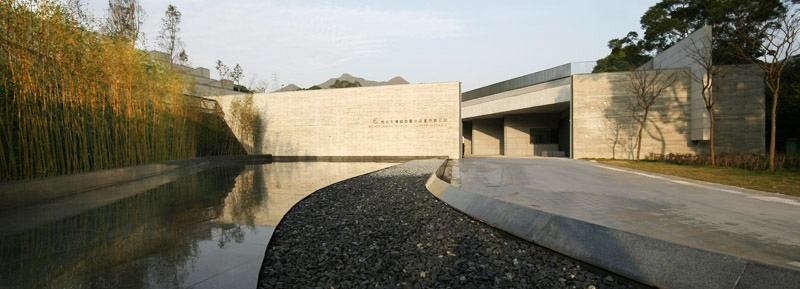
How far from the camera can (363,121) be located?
13.1 m

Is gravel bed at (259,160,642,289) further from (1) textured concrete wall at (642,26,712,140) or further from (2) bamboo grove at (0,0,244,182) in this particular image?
(1) textured concrete wall at (642,26,712,140)

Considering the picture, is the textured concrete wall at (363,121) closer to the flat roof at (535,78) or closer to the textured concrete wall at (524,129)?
the textured concrete wall at (524,129)

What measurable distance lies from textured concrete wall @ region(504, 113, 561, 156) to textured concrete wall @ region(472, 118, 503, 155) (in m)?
1.94

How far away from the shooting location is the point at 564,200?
3.17 m

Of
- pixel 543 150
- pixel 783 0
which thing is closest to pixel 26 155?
pixel 543 150

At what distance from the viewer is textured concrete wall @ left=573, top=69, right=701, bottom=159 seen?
11.2 metres

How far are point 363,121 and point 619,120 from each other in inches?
357

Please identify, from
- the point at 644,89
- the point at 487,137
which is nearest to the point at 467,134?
the point at 487,137

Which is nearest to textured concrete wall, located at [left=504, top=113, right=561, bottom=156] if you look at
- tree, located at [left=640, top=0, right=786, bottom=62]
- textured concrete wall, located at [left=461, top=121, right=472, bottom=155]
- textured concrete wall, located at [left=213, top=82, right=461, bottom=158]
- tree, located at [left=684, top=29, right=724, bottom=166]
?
textured concrete wall, located at [left=461, top=121, right=472, bottom=155]

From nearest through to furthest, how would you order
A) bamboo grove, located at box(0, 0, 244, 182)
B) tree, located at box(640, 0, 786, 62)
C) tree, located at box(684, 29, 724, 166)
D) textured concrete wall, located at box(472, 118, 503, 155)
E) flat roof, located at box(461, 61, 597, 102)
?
1. bamboo grove, located at box(0, 0, 244, 182)
2. tree, located at box(684, 29, 724, 166)
3. flat roof, located at box(461, 61, 597, 102)
4. tree, located at box(640, 0, 786, 62)
5. textured concrete wall, located at box(472, 118, 503, 155)

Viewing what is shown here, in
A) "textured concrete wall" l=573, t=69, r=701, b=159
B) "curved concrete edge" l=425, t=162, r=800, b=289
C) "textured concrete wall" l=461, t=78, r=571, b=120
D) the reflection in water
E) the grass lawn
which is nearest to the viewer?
"curved concrete edge" l=425, t=162, r=800, b=289

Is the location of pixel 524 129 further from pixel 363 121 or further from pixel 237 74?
pixel 237 74

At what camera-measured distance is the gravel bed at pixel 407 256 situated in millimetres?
1537

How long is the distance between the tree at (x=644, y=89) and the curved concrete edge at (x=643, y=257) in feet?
36.2
